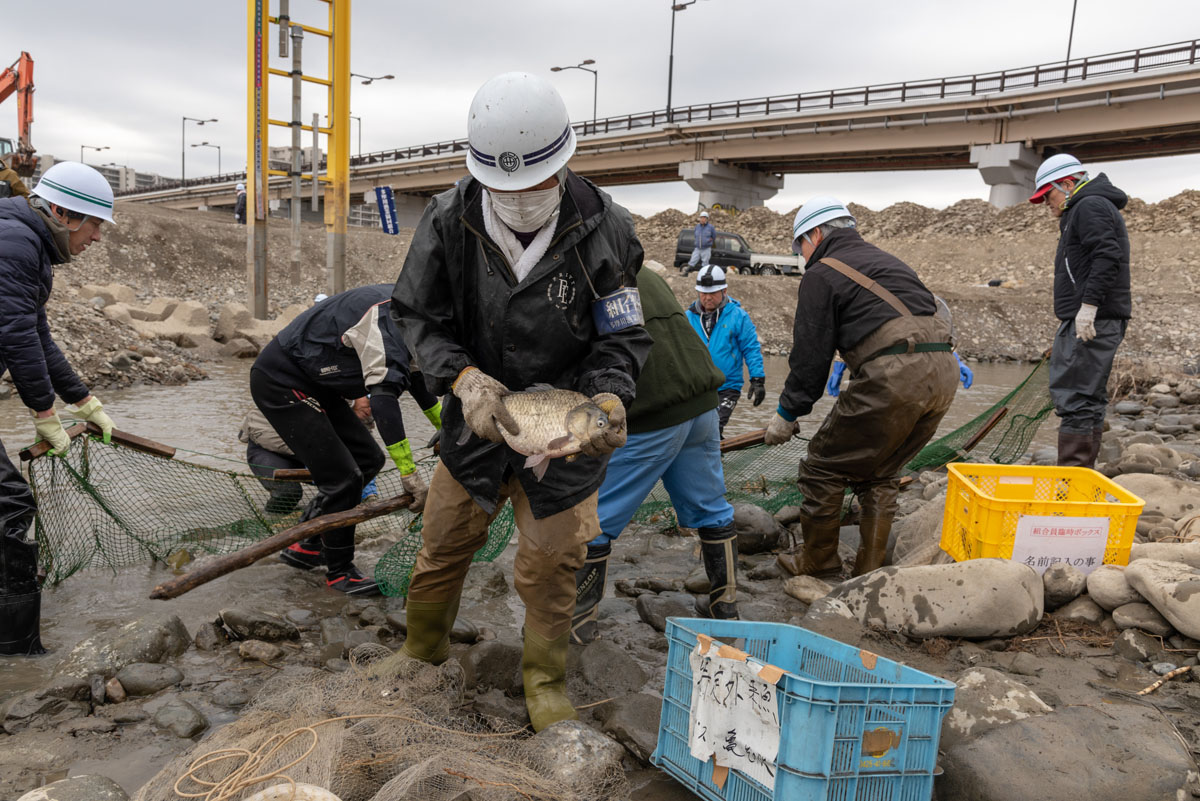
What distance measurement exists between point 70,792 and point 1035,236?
32.7m

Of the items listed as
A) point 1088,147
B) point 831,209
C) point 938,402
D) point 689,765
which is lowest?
point 689,765

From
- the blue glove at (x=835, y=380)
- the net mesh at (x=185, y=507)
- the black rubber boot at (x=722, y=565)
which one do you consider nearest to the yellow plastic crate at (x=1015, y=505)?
the blue glove at (x=835, y=380)

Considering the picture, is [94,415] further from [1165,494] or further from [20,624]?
[1165,494]

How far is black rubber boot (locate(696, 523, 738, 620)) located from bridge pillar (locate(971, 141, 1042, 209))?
29.9m

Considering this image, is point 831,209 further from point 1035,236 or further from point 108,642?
point 1035,236

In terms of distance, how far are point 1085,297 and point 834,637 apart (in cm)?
334

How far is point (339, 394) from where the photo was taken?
14.5ft

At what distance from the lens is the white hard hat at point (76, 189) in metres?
3.68

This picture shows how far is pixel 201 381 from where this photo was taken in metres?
12.0

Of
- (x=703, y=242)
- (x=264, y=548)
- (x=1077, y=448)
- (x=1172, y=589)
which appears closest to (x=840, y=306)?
(x=1172, y=589)

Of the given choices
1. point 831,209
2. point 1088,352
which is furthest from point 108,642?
point 1088,352

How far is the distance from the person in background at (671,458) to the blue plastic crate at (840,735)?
40.7 inches

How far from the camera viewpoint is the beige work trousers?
9.11 ft

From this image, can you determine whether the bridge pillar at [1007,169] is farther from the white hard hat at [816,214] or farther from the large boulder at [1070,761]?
the large boulder at [1070,761]
